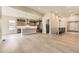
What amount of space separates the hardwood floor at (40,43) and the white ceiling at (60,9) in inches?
36.1

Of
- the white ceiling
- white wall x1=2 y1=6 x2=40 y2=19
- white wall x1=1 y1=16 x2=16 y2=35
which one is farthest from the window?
the white ceiling

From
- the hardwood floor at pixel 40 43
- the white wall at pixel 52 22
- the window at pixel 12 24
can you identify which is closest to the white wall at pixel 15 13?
the window at pixel 12 24

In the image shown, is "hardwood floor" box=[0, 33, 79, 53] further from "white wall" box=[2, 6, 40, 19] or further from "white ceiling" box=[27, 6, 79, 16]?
"white ceiling" box=[27, 6, 79, 16]

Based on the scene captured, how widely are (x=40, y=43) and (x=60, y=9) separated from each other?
1.59m

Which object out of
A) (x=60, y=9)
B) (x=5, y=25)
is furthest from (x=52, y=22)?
(x=5, y=25)

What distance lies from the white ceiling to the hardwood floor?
916mm

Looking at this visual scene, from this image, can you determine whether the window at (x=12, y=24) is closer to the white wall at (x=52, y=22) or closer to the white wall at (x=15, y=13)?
the white wall at (x=15, y=13)

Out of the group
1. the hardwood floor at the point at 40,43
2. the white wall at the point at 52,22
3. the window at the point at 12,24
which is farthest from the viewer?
the white wall at the point at 52,22

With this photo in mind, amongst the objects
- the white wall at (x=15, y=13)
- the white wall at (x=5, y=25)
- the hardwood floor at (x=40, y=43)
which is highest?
the white wall at (x=15, y=13)

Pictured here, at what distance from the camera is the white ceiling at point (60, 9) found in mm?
4152

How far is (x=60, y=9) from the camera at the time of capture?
4.25 metres

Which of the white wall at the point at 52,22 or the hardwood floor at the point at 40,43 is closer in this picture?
the hardwood floor at the point at 40,43
